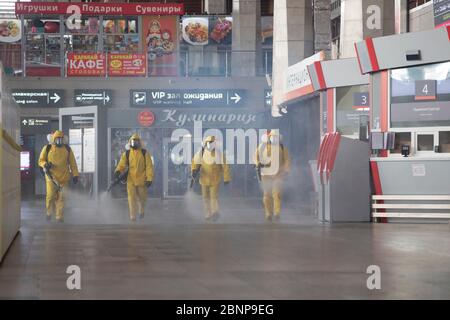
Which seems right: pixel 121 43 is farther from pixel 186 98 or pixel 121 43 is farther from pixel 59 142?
pixel 59 142

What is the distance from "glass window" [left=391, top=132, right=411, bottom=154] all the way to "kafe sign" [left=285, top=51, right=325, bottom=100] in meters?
7.92

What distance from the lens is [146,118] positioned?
3853 cm

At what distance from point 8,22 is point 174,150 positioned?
11010 millimetres

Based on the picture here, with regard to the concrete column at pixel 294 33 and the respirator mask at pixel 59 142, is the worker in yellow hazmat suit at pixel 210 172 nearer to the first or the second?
the respirator mask at pixel 59 142

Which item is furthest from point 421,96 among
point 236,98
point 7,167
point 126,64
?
point 126,64

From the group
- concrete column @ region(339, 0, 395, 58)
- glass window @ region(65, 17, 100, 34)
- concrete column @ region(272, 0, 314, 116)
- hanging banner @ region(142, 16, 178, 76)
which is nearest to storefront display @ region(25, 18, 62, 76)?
glass window @ region(65, 17, 100, 34)

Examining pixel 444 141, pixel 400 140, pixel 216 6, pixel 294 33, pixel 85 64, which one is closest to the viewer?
pixel 444 141

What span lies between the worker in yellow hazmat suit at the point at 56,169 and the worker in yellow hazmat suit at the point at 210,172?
2624mm

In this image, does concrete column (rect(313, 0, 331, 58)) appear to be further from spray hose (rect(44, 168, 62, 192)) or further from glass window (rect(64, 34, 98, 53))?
spray hose (rect(44, 168, 62, 192))

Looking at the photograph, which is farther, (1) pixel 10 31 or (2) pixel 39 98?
(1) pixel 10 31

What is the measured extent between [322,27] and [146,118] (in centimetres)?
714

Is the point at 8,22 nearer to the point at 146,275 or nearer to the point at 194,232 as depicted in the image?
the point at 194,232

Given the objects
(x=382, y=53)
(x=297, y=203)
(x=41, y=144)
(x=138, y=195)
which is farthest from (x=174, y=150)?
(x=382, y=53)

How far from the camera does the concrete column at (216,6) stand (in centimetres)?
5603
